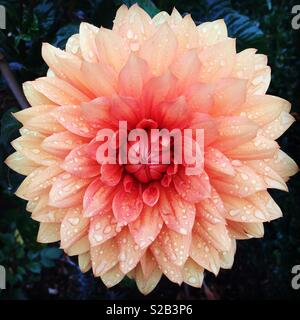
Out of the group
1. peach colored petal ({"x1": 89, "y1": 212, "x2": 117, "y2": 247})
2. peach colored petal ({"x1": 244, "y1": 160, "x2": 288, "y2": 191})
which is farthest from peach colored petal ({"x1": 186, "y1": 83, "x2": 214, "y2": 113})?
peach colored petal ({"x1": 89, "y1": 212, "x2": 117, "y2": 247})

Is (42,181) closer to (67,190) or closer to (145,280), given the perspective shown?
(67,190)

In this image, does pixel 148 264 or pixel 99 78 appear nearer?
pixel 99 78

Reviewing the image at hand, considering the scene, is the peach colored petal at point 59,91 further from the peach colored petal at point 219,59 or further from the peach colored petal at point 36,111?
the peach colored petal at point 219,59

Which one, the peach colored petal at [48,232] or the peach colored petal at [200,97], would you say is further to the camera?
the peach colored petal at [48,232]

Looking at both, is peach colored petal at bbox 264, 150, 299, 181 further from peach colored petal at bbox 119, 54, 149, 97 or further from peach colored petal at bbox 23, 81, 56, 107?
peach colored petal at bbox 23, 81, 56, 107

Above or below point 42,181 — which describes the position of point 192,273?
below

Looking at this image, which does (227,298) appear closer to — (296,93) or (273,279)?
(273,279)

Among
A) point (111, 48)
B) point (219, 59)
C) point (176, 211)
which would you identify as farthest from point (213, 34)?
point (176, 211)

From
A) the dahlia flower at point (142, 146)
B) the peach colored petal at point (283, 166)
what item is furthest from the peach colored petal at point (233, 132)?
the peach colored petal at point (283, 166)

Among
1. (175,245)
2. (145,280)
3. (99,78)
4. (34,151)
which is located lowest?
(145,280)
